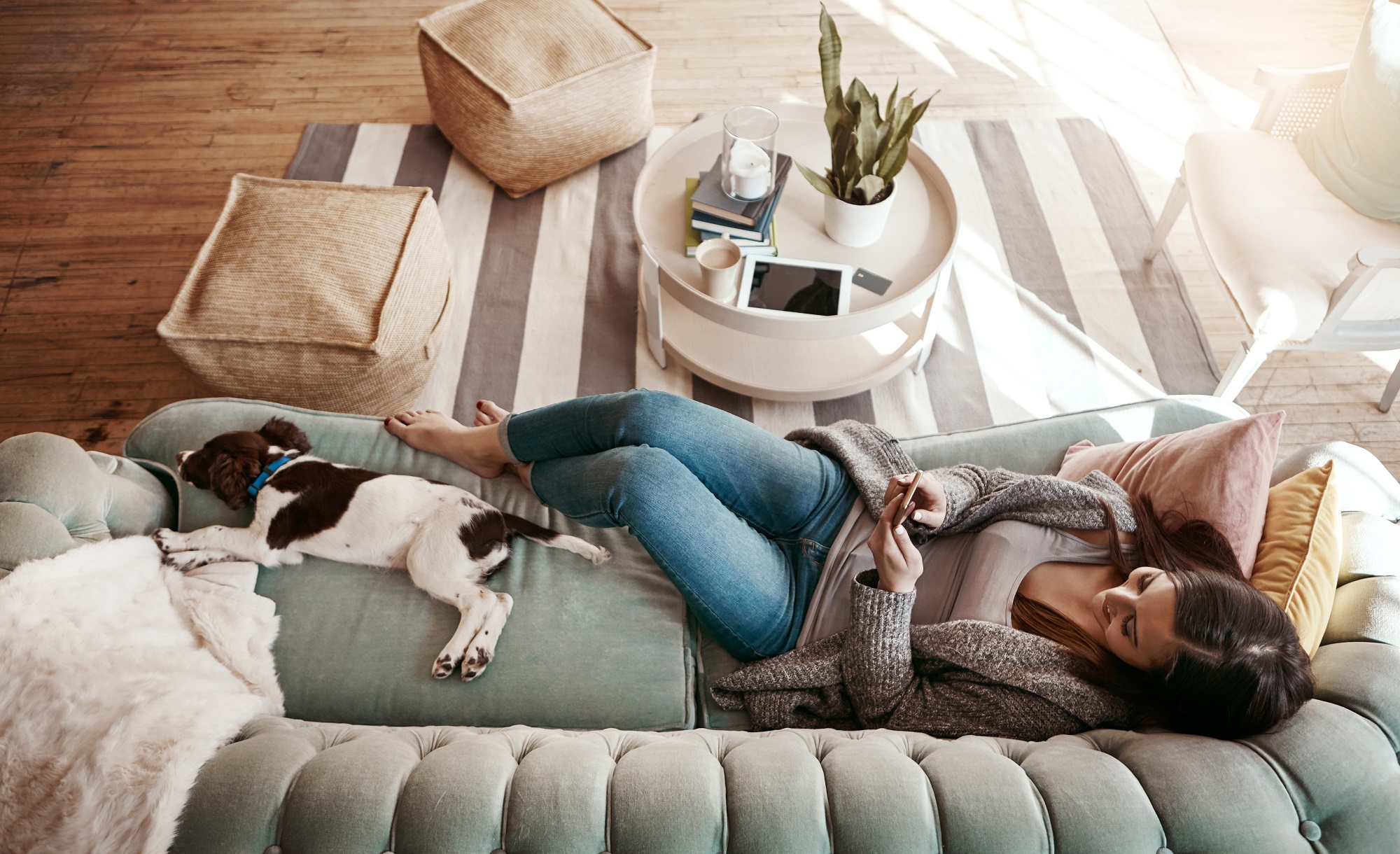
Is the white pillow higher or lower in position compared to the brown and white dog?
higher

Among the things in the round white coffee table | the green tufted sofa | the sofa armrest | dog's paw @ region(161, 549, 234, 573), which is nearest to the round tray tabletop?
the round white coffee table

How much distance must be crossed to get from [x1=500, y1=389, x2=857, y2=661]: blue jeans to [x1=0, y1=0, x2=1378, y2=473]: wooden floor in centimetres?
140

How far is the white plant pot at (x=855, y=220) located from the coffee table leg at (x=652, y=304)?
1.49 feet

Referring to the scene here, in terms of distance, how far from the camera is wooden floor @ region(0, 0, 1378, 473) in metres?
2.32

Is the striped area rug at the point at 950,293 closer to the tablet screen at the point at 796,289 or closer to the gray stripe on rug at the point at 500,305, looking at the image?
the gray stripe on rug at the point at 500,305

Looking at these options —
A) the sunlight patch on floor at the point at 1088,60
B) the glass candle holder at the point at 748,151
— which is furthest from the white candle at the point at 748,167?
the sunlight patch on floor at the point at 1088,60

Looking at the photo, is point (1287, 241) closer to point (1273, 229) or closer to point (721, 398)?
point (1273, 229)

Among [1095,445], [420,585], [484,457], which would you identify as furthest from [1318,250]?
[420,585]

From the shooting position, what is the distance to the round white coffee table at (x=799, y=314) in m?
1.91

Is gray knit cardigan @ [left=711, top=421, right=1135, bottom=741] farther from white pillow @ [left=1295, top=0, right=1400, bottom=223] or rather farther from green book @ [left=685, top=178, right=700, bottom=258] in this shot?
white pillow @ [left=1295, top=0, right=1400, bottom=223]

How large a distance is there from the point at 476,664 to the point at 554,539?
0.93ft

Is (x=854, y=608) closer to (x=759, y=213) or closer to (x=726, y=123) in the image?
(x=759, y=213)

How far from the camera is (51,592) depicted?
4.16ft

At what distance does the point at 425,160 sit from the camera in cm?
284
